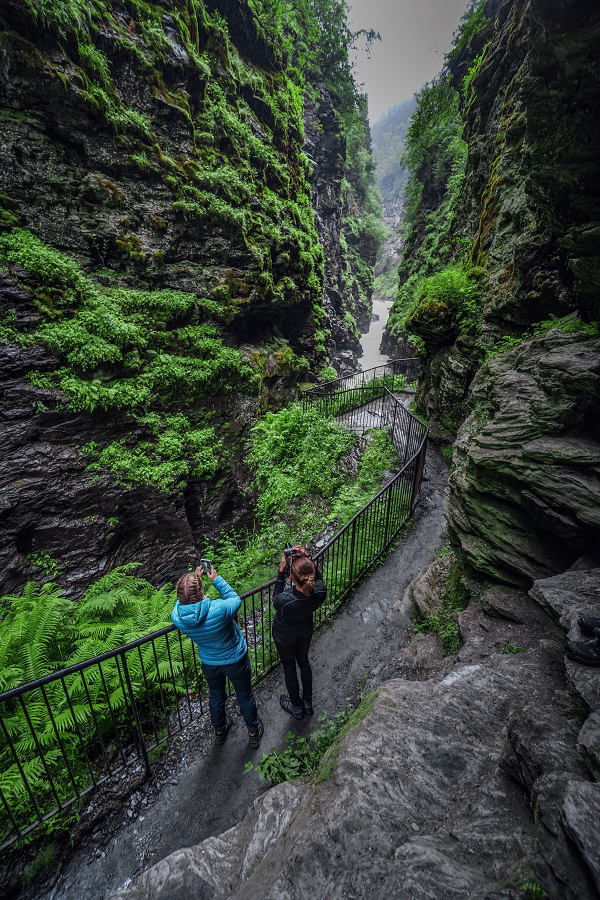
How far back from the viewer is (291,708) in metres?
3.87

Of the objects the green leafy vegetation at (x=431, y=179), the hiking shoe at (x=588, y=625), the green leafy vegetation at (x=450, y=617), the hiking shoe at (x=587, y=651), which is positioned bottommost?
the green leafy vegetation at (x=450, y=617)

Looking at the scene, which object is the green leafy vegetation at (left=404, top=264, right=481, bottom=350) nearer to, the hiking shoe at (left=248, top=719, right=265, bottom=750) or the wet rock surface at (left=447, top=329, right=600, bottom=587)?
the wet rock surface at (left=447, top=329, right=600, bottom=587)

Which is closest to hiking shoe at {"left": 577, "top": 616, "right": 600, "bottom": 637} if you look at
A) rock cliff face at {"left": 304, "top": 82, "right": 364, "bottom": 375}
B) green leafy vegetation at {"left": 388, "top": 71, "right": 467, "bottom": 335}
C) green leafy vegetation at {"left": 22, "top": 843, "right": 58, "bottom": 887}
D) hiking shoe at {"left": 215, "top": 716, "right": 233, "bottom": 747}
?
hiking shoe at {"left": 215, "top": 716, "right": 233, "bottom": 747}

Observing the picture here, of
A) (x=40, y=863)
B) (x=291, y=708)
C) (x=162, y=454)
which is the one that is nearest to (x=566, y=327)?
(x=291, y=708)

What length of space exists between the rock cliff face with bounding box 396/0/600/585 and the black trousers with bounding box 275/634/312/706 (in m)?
2.63

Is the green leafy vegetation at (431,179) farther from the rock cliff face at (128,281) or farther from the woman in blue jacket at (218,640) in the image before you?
the woman in blue jacket at (218,640)

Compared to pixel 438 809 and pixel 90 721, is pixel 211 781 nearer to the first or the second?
pixel 90 721

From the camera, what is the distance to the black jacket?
3.25m

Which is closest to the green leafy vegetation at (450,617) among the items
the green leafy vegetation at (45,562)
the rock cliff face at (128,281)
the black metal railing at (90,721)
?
→ the black metal railing at (90,721)

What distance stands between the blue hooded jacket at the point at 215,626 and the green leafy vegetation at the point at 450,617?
2738 mm

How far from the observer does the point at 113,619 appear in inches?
199

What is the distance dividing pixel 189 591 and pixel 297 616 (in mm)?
1109

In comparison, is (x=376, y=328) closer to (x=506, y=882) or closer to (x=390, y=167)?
(x=506, y=882)

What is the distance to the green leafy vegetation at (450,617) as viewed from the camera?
14.2ft
